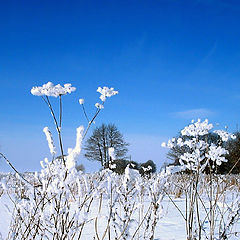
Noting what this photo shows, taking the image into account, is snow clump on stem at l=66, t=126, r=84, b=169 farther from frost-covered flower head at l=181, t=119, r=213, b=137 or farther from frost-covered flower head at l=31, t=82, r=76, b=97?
frost-covered flower head at l=181, t=119, r=213, b=137

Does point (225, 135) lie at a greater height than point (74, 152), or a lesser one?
greater

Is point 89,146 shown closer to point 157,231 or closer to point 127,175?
point 157,231

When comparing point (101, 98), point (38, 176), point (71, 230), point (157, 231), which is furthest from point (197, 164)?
point (157, 231)

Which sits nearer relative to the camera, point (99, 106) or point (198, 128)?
point (99, 106)

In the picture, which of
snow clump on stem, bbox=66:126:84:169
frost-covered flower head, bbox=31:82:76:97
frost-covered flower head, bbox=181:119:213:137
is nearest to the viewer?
snow clump on stem, bbox=66:126:84:169

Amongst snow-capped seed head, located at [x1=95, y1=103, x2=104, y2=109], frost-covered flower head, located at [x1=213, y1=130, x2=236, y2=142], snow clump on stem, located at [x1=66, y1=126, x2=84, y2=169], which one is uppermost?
snow-capped seed head, located at [x1=95, y1=103, x2=104, y2=109]

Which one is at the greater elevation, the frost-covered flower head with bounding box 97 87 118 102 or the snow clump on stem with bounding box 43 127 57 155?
the frost-covered flower head with bounding box 97 87 118 102

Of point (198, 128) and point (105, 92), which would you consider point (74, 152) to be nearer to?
point (105, 92)

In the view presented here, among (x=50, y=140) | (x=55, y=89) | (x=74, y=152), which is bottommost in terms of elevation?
(x=74, y=152)

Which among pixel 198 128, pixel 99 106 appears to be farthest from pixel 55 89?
pixel 198 128

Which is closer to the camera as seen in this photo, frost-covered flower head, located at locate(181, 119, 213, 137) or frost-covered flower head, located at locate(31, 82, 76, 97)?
frost-covered flower head, located at locate(31, 82, 76, 97)

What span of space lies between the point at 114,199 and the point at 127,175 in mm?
193

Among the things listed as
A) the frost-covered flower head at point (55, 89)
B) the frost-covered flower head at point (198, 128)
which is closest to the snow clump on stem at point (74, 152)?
the frost-covered flower head at point (55, 89)

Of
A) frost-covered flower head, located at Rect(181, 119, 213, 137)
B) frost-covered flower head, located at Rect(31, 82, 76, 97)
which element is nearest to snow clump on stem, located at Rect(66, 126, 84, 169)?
frost-covered flower head, located at Rect(31, 82, 76, 97)
